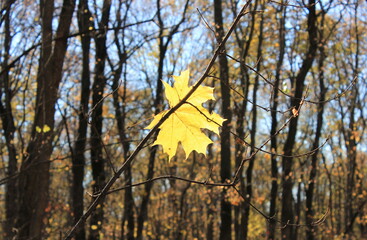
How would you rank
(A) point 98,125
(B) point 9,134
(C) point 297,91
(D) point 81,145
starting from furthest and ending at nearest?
1. (A) point 98,125
2. (D) point 81,145
3. (C) point 297,91
4. (B) point 9,134

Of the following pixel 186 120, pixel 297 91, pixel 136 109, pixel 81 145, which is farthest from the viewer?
pixel 136 109

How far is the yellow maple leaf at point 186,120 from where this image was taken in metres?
1.16

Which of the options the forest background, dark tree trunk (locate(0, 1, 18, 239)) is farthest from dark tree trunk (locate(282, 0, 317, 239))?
dark tree trunk (locate(0, 1, 18, 239))

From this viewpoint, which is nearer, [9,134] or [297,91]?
[9,134]

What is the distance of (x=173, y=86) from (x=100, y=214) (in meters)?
7.51

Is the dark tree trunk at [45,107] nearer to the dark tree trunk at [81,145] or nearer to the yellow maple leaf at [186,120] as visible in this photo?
the dark tree trunk at [81,145]

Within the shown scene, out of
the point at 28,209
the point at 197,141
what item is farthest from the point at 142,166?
the point at 197,141

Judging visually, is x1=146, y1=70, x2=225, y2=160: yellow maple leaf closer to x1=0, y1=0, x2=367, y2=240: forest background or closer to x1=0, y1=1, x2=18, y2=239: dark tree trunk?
x1=0, y1=0, x2=367, y2=240: forest background

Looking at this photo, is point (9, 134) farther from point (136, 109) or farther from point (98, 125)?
point (136, 109)

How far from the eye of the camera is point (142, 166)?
717 inches

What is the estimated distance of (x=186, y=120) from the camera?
4.01 ft

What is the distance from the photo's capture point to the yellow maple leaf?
1157 mm

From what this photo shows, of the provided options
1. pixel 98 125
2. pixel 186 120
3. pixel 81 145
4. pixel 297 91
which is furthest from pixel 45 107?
pixel 297 91

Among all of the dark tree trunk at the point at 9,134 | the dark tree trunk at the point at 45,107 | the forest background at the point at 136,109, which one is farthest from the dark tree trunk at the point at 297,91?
the dark tree trunk at the point at 9,134
